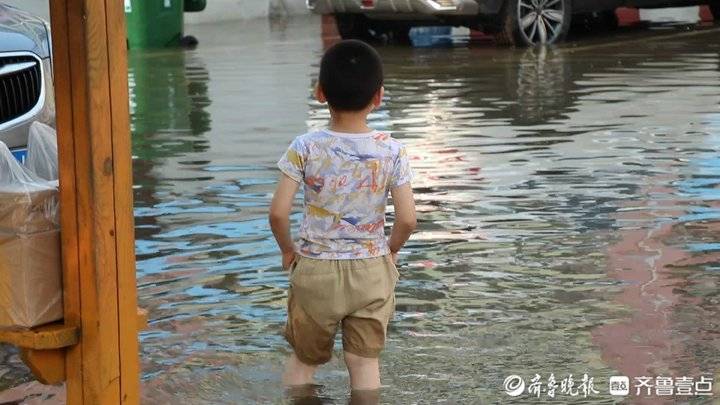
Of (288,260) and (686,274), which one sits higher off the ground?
(288,260)

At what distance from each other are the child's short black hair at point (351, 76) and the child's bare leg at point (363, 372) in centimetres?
77

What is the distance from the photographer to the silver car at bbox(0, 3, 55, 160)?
20.8 feet

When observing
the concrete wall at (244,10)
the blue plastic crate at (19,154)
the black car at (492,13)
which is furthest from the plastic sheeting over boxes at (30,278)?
the concrete wall at (244,10)

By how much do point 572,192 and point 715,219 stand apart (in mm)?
1002

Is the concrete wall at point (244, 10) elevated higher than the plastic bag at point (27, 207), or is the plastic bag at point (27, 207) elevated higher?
the plastic bag at point (27, 207)

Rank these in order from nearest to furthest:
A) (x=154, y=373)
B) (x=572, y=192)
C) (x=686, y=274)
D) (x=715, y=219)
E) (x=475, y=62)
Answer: (x=154, y=373) → (x=686, y=274) → (x=715, y=219) → (x=572, y=192) → (x=475, y=62)

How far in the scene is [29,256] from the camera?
3.57 metres

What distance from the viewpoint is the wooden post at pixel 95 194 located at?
3438 mm

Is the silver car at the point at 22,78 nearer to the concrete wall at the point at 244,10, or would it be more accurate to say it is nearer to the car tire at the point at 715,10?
the car tire at the point at 715,10

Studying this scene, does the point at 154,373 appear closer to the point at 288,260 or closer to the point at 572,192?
the point at 288,260

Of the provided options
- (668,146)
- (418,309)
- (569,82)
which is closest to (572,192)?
(668,146)

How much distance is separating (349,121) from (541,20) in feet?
43.0

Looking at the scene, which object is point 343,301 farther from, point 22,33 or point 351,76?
point 22,33

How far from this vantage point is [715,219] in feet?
22.8
